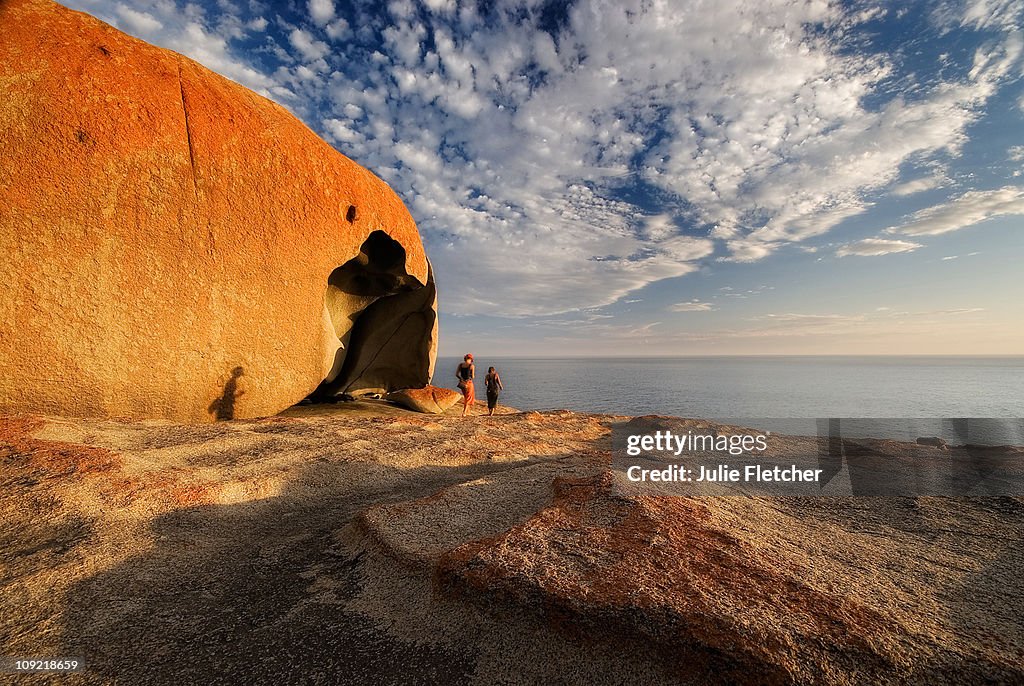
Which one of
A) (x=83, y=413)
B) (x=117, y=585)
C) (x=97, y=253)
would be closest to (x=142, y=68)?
(x=97, y=253)

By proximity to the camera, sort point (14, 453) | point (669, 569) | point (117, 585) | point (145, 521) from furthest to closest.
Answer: point (14, 453), point (145, 521), point (117, 585), point (669, 569)

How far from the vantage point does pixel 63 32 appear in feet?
23.7

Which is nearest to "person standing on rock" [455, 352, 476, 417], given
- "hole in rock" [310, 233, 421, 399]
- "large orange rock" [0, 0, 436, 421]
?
"hole in rock" [310, 233, 421, 399]

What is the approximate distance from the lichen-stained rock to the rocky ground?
303 inches

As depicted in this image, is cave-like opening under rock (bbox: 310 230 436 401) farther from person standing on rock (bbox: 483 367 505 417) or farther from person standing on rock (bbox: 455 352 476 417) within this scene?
person standing on rock (bbox: 483 367 505 417)

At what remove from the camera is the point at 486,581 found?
9.56ft

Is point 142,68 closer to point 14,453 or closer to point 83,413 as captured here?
point 83,413

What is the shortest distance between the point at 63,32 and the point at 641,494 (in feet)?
36.3

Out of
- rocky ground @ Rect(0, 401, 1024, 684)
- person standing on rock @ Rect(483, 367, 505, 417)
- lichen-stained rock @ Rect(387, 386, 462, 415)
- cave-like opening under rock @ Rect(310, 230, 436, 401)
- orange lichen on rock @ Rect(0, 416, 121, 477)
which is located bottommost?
rocky ground @ Rect(0, 401, 1024, 684)

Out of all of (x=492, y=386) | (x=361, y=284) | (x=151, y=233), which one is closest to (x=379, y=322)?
(x=361, y=284)

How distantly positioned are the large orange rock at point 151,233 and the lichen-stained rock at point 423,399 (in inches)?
148

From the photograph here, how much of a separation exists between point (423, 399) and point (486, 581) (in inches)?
419

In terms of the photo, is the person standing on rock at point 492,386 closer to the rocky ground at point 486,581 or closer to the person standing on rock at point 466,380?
the person standing on rock at point 466,380

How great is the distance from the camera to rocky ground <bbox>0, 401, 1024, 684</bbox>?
94.0 inches
